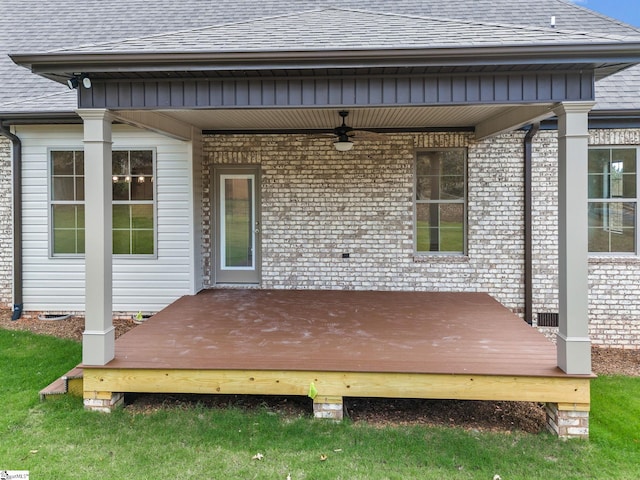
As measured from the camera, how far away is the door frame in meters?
7.61

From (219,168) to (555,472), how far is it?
6.08 m

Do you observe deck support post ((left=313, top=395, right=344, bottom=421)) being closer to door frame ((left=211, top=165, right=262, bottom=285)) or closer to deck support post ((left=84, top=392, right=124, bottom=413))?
deck support post ((left=84, top=392, right=124, bottom=413))

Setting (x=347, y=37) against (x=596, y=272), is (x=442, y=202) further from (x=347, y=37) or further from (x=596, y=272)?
(x=347, y=37)

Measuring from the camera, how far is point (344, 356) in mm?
4512

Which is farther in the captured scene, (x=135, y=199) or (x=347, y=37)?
(x=135, y=199)

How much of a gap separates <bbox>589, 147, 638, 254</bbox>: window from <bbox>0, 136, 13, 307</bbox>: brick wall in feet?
29.6

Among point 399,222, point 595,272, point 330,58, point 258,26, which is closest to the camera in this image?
point 330,58

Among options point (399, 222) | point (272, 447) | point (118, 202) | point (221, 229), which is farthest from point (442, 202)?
point (118, 202)

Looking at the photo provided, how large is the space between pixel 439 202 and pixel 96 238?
4953 mm

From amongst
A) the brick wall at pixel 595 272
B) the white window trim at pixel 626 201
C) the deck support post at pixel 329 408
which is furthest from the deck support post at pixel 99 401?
the white window trim at pixel 626 201

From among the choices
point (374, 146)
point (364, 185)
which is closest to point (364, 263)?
point (364, 185)

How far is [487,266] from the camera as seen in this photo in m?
7.22

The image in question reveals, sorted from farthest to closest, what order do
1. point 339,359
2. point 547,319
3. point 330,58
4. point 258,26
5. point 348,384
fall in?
point 547,319
point 258,26
point 339,359
point 348,384
point 330,58

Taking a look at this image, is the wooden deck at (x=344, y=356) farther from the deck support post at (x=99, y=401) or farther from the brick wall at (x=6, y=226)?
the brick wall at (x=6, y=226)
